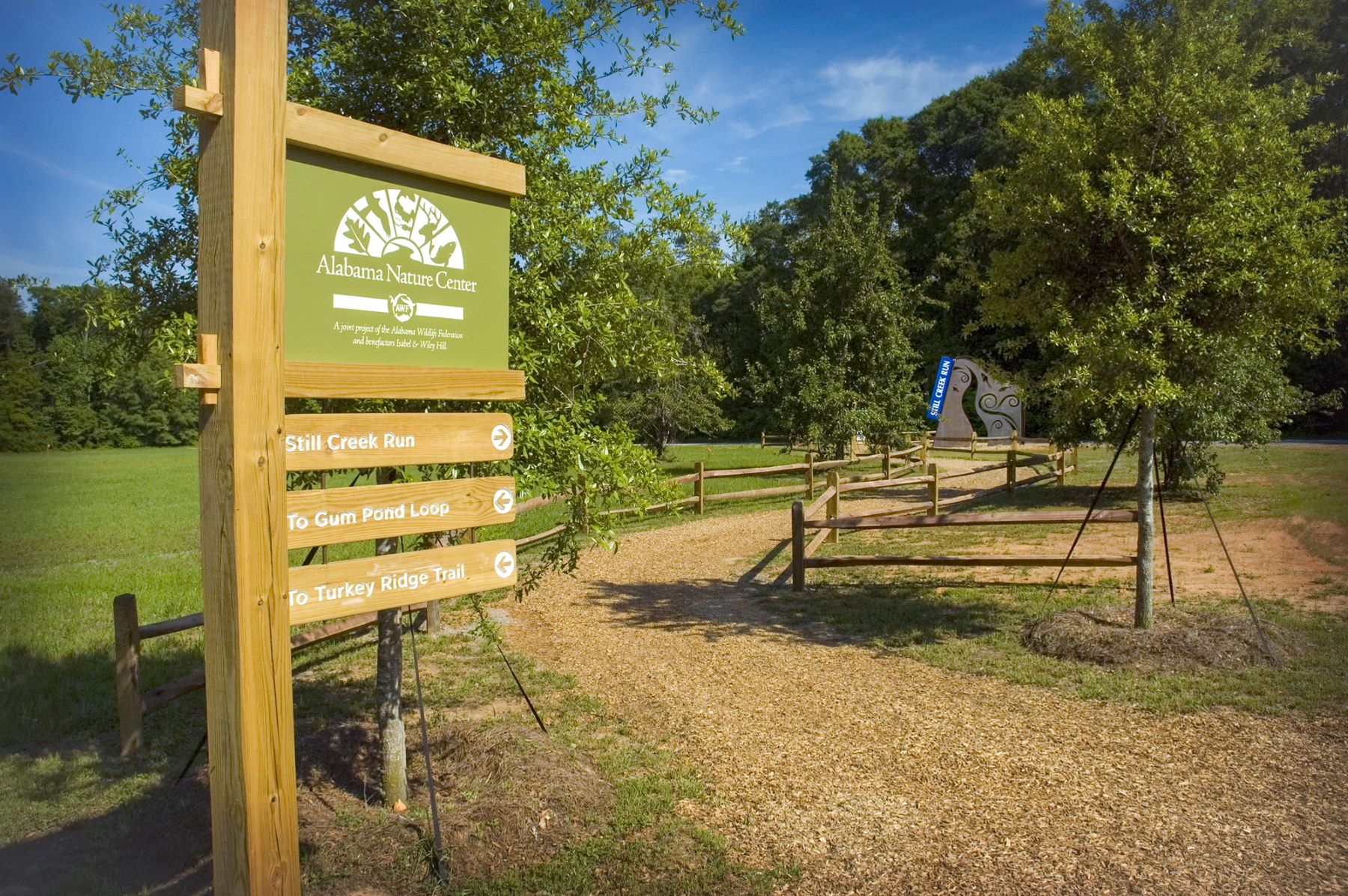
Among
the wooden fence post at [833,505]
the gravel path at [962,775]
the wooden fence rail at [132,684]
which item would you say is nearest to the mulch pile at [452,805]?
the gravel path at [962,775]

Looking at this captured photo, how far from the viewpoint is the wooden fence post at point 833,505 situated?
13297 mm

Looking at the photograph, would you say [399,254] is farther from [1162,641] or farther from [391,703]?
[1162,641]

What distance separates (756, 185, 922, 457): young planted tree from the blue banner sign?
15463mm

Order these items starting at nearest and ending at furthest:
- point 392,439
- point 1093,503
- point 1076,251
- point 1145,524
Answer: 1. point 392,439
2. point 1076,251
3. point 1145,524
4. point 1093,503

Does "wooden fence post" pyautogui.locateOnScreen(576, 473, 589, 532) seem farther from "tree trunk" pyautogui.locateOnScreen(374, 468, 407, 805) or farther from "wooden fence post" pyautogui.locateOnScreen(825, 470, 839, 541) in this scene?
"wooden fence post" pyautogui.locateOnScreen(825, 470, 839, 541)

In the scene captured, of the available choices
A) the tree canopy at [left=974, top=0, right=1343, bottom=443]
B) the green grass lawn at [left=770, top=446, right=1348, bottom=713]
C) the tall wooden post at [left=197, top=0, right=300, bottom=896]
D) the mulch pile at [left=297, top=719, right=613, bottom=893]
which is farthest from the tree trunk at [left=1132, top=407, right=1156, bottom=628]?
the tall wooden post at [left=197, top=0, right=300, bottom=896]

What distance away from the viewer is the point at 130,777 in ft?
17.0

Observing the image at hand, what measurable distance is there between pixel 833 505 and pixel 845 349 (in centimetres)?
897

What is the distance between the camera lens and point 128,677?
220 inches

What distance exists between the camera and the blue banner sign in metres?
37.9

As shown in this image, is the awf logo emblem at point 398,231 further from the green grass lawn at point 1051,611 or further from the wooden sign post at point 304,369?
the green grass lawn at point 1051,611

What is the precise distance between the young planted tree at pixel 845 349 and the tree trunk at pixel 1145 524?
43.7 feet

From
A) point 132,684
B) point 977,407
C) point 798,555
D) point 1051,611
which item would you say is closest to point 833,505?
point 798,555

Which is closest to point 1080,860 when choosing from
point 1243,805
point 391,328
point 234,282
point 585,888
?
point 1243,805
